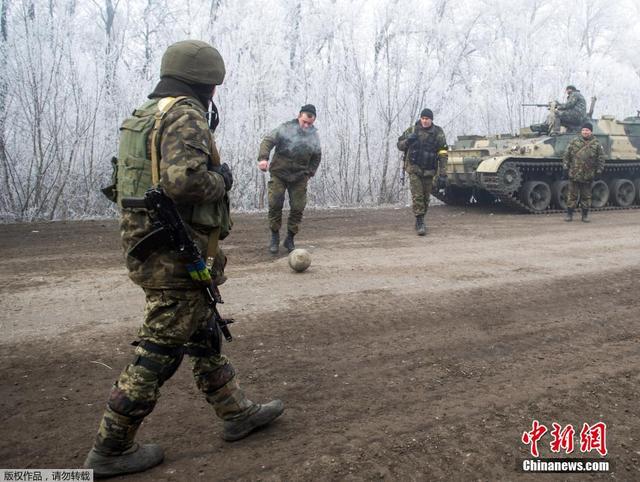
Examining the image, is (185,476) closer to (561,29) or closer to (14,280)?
(14,280)

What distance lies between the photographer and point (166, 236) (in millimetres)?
2465

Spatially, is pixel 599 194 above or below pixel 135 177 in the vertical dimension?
below

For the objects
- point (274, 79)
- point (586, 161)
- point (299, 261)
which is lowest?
point (299, 261)

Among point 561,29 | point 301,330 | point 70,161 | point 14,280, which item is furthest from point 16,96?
point 561,29

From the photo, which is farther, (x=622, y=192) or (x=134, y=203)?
(x=622, y=192)

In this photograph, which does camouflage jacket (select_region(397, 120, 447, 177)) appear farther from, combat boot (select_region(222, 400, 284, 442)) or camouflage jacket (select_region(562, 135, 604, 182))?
combat boot (select_region(222, 400, 284, 442))

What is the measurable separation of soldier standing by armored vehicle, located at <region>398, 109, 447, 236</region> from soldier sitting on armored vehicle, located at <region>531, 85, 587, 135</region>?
6144 millimetres

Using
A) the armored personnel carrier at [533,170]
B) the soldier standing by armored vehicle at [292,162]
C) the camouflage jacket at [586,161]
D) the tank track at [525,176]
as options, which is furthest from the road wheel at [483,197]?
the soldier standing by armored vehicle at [292,162]

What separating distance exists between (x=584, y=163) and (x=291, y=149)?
6.55m

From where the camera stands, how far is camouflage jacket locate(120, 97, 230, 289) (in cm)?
242

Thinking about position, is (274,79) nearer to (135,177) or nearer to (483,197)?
(483,197)

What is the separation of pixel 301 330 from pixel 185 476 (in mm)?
1962

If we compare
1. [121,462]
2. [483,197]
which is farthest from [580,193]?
[121,462]

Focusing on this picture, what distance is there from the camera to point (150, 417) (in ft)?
9.94
